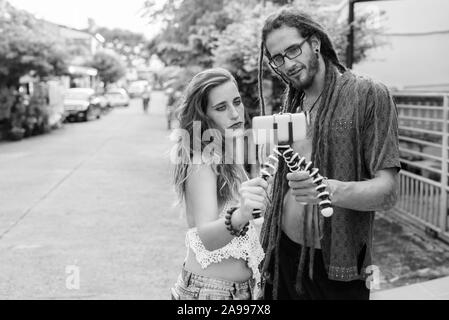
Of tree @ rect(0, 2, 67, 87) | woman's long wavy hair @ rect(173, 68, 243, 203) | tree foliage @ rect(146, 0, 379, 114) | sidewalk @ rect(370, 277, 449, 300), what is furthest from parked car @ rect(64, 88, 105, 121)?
woman's long wavy hair @ rect(173, 68, 243, 203)

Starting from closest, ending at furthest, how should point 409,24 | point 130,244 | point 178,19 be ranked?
point 130,244 → point 409,24 → point 178,19

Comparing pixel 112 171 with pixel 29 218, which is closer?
pixel 29 218

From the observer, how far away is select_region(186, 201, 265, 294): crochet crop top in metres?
2.04

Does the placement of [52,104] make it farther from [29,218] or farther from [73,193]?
[29,218]

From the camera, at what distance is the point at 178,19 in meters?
12.0

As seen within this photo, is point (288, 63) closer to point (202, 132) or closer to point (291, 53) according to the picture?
point (291, 53)

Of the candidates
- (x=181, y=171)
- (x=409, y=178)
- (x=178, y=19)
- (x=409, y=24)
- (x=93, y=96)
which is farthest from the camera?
(x=93, y=96)

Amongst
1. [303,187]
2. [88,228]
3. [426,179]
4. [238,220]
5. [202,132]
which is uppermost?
[202,132]

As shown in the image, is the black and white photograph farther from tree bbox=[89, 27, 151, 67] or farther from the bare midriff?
tree bbox=[89, 27, 151, 67]

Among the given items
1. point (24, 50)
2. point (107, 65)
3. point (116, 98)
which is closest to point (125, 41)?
point (107, 65)

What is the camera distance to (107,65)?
50.4 meters

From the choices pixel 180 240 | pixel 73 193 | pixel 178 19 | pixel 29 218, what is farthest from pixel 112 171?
pixel 180 240

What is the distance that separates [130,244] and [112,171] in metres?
5.93

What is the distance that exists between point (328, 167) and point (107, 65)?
50.3m
